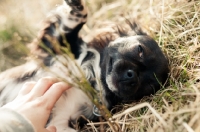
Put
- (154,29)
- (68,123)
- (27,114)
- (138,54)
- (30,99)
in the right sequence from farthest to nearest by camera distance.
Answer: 1. (154,29)
2. (68,123)
3. (138,54)
4. (30,99)
5. (27,114)

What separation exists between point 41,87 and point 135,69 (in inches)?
33.0

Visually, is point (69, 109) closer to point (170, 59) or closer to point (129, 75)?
point (129, 75)

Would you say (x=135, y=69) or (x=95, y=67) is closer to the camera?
(x=135, y=69)

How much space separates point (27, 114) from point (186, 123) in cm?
120

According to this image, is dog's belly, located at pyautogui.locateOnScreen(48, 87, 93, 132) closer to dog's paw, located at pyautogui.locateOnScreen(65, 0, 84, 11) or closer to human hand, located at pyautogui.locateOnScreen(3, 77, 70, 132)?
human hand, located at pyautogui.locateOnScreen(3, 77, 70, 132)

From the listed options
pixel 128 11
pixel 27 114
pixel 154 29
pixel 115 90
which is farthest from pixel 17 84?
pixel 128 11

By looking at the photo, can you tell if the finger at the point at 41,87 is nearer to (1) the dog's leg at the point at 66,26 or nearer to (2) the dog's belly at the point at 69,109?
(2) the dog's belly at the point at 69,109

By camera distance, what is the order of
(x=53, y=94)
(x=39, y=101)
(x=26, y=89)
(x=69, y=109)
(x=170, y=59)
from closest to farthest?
1. (x=39, y=101)
2. (x=53, y=94)
3. (x=26, y=89)
4. (x=69, y=109)
5. (x=170, y=59)

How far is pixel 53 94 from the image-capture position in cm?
268

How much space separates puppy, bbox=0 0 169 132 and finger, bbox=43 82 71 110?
0.57 feet

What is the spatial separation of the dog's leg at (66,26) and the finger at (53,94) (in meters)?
0.52

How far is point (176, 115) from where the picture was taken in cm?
201

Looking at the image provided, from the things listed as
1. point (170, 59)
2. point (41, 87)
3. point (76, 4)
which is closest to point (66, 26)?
point (76, 4)

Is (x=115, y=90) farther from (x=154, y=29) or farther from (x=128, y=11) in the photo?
(x=128, y=11)
